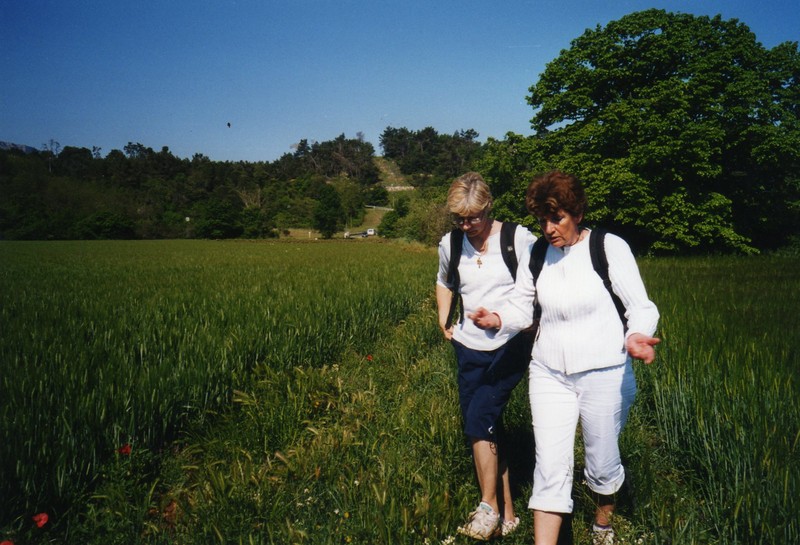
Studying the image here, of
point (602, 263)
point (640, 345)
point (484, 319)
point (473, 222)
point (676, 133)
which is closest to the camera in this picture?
point (640, 345)

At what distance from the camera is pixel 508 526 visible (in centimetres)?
255

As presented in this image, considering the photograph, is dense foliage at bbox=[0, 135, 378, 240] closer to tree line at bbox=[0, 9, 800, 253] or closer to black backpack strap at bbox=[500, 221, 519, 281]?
tree line at bbox=[0, 9, 800, 253]

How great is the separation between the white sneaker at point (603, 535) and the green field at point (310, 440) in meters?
0.11

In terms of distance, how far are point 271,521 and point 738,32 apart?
29.6 m

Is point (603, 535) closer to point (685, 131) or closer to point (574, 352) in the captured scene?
point (574, 352)

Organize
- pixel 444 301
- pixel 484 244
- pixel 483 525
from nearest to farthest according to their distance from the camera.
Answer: pixel 483 525 < pixel 484 244 < pixel 444 301

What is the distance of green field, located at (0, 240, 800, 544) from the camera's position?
225 cm

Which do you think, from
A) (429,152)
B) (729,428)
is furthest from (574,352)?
(429,152)

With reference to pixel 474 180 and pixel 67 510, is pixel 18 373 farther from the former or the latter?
pixel 474 180

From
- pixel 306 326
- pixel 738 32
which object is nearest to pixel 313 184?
pixel 738 32

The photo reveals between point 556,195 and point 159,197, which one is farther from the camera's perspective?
point 159,197

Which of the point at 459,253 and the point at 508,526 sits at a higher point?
the point at 459,253

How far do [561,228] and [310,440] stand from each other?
246 cm

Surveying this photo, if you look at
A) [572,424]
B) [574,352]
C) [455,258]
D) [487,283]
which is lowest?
[572,424]
